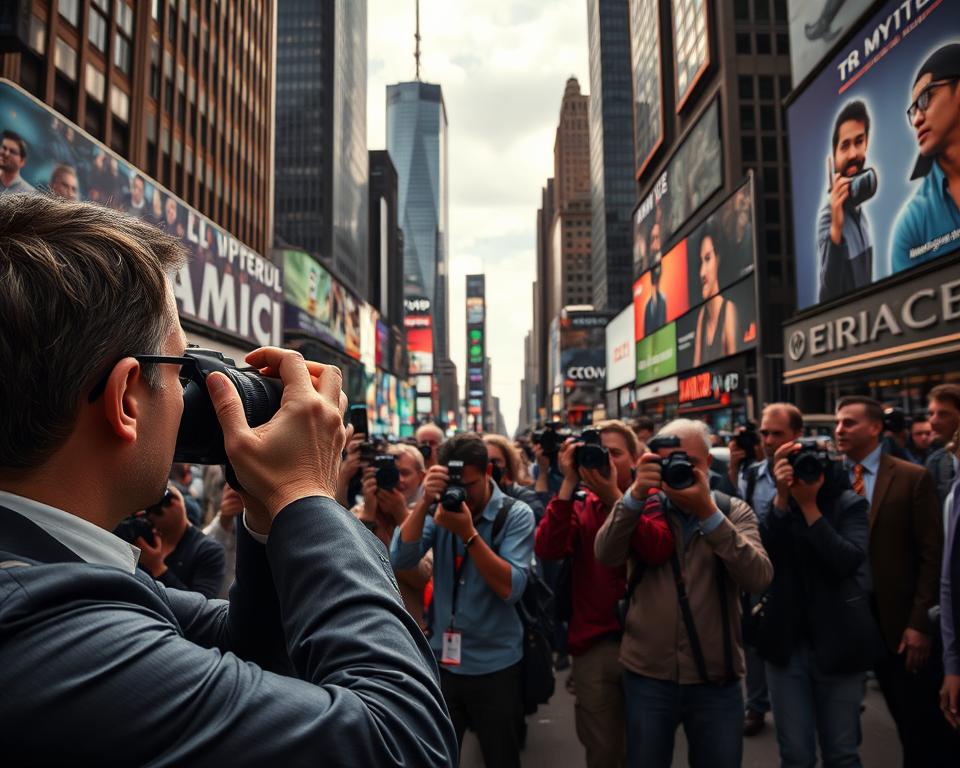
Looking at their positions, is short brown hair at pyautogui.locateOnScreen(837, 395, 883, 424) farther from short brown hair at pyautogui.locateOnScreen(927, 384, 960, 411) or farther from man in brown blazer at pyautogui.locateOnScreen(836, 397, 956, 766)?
short brown hair at pyautogui.locateOnScreen(927, 384, 960, 411)

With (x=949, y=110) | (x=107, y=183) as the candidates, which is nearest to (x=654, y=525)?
(x=949, y=110)

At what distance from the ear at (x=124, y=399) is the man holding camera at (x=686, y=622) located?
275 cm

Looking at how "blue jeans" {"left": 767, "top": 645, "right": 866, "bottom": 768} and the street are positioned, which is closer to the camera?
"blue jeans" {"left": 767, "top": 645, "right": 866, "bottom": 768}

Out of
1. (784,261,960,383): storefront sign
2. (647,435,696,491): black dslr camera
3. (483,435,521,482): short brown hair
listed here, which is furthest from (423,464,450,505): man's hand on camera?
(784,261,960,383): storefront sign

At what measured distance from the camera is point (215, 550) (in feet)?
12.4

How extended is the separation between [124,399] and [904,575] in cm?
467

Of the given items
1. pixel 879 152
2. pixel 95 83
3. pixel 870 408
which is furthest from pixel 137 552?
pixel 95 83

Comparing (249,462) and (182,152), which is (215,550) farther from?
(182,152)

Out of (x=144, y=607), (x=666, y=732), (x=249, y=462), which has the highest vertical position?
(x=249, y=462)

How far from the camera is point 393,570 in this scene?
6.41 ft

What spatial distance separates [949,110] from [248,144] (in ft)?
175

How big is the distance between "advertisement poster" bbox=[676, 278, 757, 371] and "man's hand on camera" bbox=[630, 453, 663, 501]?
1151 inches

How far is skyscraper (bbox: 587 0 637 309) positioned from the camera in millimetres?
114250

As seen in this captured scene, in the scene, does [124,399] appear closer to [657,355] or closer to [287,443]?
[287,443]
